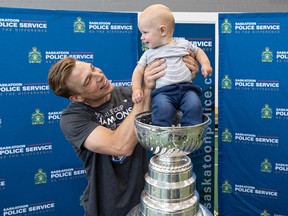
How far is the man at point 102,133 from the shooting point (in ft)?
4.16

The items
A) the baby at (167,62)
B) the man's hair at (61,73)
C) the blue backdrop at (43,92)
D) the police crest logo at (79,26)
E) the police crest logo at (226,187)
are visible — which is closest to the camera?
the baby at (167,62)

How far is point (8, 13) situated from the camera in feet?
8.66

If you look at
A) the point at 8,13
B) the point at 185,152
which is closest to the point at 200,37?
the point at 8,13

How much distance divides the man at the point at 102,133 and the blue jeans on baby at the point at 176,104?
0.49ft

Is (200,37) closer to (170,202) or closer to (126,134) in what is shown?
(126,134)

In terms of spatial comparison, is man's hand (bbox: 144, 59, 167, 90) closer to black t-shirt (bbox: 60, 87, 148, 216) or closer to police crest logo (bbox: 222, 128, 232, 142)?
black t-shirt (bbox: 60, 87, 148, 216)

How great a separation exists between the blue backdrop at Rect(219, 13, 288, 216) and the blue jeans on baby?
2188mm

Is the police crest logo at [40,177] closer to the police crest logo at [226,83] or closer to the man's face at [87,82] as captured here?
the man's face at [87,82]

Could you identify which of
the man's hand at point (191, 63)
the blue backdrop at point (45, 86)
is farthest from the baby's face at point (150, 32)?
the blue backdrop at point (45, 86)

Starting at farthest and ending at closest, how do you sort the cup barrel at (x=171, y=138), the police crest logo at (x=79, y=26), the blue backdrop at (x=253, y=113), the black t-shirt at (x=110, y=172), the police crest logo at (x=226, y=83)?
the police crest logo at (x=226, y=83)
the blue backdrop at (x=253, y=113)
the police crest logo at (x=79, y=26)
the black t-shirt at (x=110, y=172)
the cup barrel at (x=171, y=138)

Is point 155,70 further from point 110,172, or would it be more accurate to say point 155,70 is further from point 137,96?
point 110,172

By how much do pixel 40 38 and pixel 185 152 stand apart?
2.33 m

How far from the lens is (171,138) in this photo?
2.49 ft

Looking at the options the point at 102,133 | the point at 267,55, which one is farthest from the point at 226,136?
the point at 102,133
